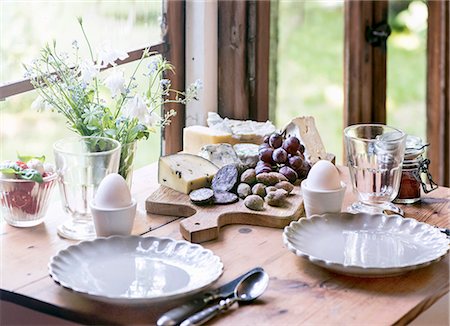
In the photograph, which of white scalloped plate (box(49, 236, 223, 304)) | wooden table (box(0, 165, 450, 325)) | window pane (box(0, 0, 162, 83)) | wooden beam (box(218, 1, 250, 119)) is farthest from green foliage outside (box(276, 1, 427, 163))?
white scalloped plate (box(49, 236, 223, 304))

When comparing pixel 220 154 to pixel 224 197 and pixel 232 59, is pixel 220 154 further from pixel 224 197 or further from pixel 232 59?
pixel 232 59

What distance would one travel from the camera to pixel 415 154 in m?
1.85

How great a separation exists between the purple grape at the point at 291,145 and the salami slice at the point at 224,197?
0.70 feet

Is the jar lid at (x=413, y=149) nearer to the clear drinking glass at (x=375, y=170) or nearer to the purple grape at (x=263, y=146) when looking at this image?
the clear drinking glass at (x=375, y=170)

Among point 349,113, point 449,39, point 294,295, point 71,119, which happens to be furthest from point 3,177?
point 449,39

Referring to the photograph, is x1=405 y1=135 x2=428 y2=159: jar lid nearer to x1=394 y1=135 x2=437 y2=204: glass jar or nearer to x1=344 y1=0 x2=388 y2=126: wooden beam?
Answer: x1=394 y1=135 x2=437 y2=204: glass jar

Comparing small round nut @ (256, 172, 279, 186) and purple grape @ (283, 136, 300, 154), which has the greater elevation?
purple grape @ (283, 136, 300, 154)

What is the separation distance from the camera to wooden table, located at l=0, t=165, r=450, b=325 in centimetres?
131

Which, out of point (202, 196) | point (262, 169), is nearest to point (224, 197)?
point (202, 196)

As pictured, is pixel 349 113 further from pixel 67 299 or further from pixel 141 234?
pixel 67 299

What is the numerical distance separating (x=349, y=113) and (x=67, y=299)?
177cm

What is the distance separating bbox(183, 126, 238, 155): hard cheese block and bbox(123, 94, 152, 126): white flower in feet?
1.07

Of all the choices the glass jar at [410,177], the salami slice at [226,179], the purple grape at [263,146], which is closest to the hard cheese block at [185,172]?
the salami slice at [226,179]

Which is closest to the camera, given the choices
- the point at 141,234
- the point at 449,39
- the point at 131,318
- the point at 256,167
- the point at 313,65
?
the point at 131,318
